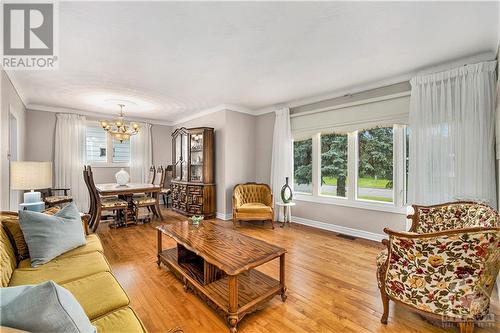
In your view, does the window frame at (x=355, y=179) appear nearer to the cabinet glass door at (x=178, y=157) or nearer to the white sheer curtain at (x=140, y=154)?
the cabinet glass door at (x=178, y=157)

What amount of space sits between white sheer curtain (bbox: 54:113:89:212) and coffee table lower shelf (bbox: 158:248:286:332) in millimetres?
4188

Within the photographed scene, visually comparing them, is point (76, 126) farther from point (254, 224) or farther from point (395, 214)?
point (395, 214)

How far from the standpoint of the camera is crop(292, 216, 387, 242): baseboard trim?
3572mm

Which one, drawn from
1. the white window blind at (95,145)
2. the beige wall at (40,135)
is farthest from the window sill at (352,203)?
the beige wall at (40,135)

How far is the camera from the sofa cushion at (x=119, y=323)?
1096 mm

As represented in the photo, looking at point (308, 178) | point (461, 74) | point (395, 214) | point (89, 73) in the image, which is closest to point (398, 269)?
point (395, 214)

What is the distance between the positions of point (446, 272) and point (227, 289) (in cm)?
160

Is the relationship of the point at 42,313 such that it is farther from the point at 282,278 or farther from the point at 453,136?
the point at 453,136

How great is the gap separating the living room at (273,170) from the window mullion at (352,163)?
0.02 meters

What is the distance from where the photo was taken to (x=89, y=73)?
3088 millimetres

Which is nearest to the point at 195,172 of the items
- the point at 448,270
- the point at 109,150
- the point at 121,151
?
the point at 121,151

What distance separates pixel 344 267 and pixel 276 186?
2284 mm

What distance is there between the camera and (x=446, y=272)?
1520mm

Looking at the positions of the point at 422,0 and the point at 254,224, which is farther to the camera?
the point at 254,224
